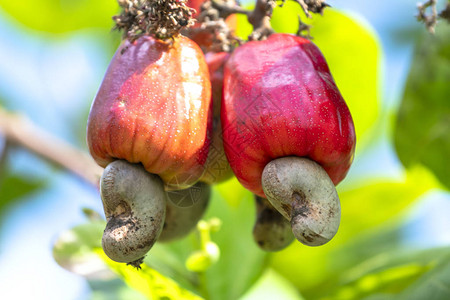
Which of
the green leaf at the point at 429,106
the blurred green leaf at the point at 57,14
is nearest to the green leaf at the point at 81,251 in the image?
the green leaf at the point at 429,106

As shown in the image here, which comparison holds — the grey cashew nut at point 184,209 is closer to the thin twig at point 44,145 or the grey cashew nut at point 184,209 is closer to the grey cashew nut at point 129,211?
the grey cashew nut at point 129,211

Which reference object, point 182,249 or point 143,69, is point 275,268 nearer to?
point 182,249

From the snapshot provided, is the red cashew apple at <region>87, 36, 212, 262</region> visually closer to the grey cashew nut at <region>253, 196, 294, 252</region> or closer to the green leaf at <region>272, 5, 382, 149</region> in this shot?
the grey cashew nut at <region>253, 196, 294, 252</region>

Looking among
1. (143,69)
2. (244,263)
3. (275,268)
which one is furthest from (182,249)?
(143,69)

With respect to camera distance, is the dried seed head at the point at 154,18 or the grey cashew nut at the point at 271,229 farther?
the grey cashew nut at the point at 271,229

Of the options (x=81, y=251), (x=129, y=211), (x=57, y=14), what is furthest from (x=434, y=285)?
(x=57, y=14)

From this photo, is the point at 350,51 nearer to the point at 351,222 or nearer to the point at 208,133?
the point at 351,222
